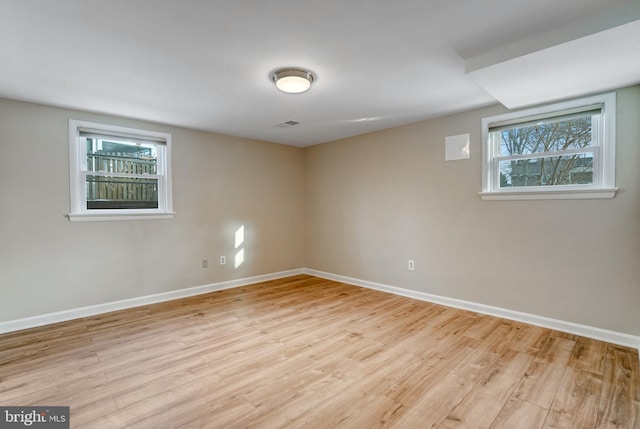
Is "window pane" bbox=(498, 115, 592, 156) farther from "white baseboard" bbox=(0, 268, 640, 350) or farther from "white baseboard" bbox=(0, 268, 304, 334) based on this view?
"white baseboard" bbox=(0, 268, 304, 334)

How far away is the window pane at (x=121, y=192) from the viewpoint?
3613mm

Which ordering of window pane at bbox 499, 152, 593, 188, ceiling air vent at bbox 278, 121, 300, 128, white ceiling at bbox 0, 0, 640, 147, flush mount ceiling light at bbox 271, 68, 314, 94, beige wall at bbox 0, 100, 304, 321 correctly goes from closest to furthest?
white ceiling at bbox 0, 0, 640, 147
flush mount ceiling light at bbox 271, 68, 314, 94
window pane at bbox 499, 152, 593, 188
beige wall at bbox 0, 100, 304, 321
ceiling air vent at bbox 278, 121, 300, 128

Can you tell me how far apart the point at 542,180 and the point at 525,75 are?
4.16 ft

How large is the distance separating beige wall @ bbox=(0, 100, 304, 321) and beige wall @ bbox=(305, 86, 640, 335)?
836mm

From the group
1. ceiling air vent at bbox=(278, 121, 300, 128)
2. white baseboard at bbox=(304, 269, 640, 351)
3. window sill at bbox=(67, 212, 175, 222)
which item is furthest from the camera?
ceiling air vent at bbox=(278, 121, 300, 128)

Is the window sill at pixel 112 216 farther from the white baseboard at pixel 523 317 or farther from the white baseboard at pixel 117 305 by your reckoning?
the white baseboard at pixel 523 317

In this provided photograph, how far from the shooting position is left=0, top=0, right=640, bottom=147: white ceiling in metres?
1.75

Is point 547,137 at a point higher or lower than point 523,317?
higher

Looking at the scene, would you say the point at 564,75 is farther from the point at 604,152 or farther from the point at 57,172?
the point at 57,172

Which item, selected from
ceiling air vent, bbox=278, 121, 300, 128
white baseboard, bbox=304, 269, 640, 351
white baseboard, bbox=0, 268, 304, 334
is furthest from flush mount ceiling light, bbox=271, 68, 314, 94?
white baseboard, bbox=0, 268, 304, 334

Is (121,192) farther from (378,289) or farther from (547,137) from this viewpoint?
(547,137)

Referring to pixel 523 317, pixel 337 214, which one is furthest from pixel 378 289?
pixel 523 317

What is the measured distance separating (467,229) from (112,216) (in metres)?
4.24

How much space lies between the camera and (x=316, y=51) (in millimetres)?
2223
